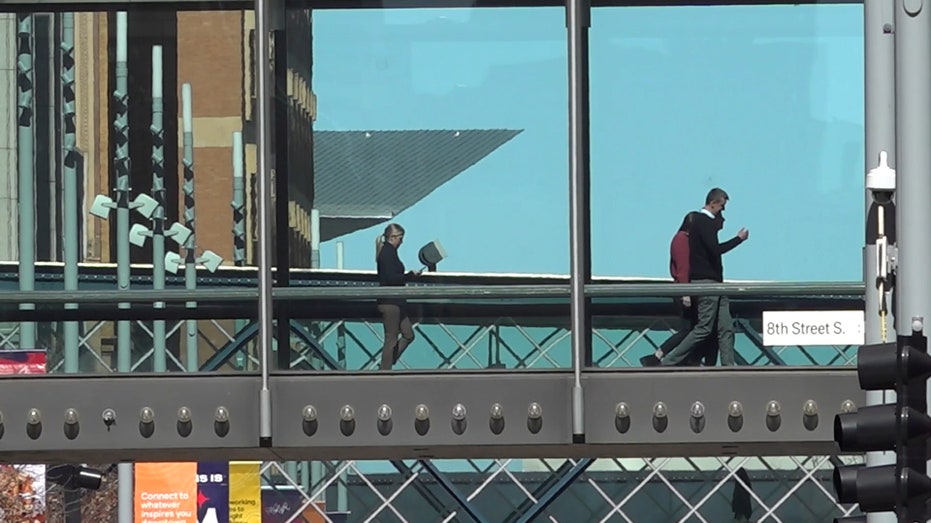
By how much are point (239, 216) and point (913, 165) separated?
4.83m

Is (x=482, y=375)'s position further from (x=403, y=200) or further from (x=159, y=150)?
(x=159, y=150)

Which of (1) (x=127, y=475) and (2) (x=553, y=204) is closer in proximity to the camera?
(2) (x=553, y=204)

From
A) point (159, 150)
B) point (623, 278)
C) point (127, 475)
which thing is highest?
point (159, 150)

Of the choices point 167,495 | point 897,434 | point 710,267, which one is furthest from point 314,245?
point 167,495

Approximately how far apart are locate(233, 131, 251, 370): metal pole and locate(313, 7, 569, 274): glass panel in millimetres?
409

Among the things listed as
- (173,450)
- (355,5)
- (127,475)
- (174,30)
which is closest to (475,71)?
(355,5)

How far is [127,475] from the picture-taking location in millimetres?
16703

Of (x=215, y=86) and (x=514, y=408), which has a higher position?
(x=215, y=86)

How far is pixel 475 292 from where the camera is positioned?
11367 millimetres

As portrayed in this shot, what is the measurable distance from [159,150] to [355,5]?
4.24ft

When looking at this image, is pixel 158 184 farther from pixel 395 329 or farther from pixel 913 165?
pixel 913 165

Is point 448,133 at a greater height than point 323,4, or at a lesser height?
lesser

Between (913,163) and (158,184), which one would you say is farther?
(158,184)

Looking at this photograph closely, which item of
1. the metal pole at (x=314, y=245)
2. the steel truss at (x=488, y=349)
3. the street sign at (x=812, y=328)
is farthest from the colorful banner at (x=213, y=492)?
the street sign at (x=812, y=328)
